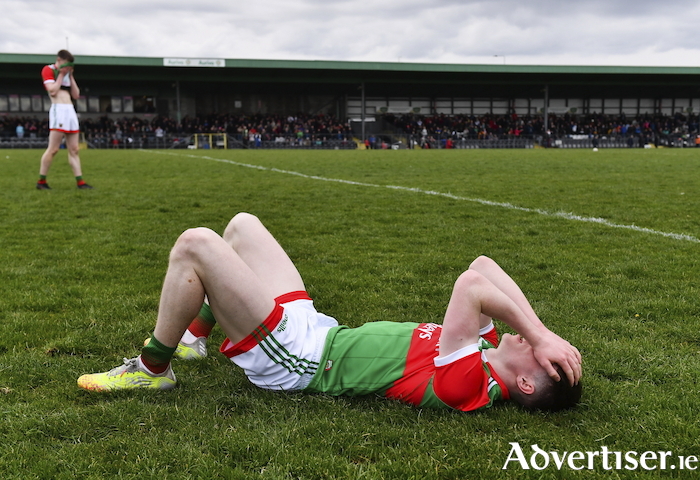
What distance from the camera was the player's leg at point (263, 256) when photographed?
316 centimetres

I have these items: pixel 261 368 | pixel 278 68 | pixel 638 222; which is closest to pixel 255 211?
pixel 638 222

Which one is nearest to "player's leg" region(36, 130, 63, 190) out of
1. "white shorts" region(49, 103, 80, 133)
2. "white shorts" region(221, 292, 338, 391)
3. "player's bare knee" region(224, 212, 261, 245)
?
"white shorts" region(49, 103, 80, 133)

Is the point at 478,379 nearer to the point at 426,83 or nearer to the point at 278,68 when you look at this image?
the point at 278,68

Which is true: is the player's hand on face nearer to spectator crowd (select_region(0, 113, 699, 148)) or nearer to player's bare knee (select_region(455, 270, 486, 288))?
player's bare knee (select_region(455, 270, 486, 288))

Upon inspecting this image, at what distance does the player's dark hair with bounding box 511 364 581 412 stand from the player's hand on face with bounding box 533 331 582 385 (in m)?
0.04

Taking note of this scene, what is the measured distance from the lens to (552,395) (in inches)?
101

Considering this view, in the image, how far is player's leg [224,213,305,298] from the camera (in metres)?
3.16

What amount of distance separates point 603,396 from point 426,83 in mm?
47306

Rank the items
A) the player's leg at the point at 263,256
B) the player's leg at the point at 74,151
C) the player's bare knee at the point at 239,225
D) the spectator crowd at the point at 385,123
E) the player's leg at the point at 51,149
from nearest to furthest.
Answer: the player's leg at the point at 263,256
the player's bare knee at the point at 239,225
the player's leg at the point at 51,149
the player's leg at the point at 74,151
the spectator crowd at the point at 385,123

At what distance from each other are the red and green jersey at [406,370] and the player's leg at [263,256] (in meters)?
0.44

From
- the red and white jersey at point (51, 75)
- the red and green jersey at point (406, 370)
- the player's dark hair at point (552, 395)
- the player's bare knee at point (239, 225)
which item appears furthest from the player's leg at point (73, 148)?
the player's dark hair at point (552, 395)

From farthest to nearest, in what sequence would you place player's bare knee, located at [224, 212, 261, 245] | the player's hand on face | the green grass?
player's bare knee, located at [224, 212, 261, 245], the player's hand on face, the green grass

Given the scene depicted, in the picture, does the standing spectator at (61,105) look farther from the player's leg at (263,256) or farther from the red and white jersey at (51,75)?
the player's leg at (263,256)

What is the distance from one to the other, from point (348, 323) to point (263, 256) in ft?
2.78
